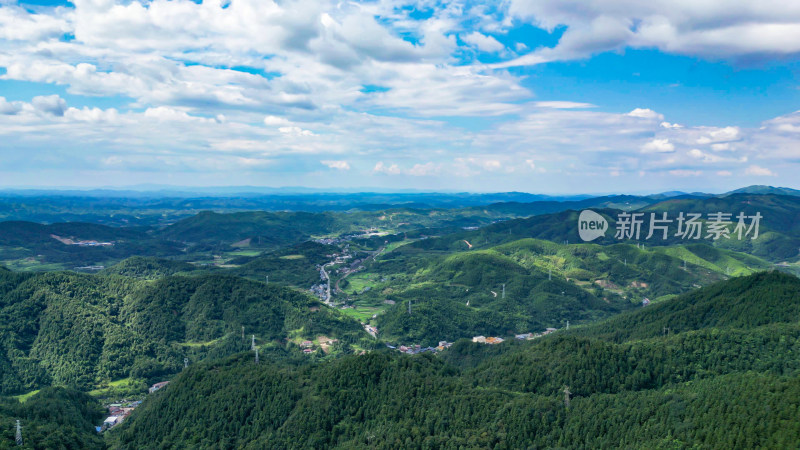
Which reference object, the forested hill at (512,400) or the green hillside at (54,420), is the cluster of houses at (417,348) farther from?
the green hillside at (54,420)

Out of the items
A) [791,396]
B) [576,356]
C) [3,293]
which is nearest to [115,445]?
[576,356]

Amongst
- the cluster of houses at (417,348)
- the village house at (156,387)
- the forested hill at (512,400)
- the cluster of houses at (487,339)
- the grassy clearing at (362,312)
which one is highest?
the forested hill at (512,400)

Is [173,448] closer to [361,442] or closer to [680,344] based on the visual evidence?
[361,442]

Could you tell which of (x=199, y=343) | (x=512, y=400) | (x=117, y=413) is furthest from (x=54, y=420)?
(x=512, y=400)

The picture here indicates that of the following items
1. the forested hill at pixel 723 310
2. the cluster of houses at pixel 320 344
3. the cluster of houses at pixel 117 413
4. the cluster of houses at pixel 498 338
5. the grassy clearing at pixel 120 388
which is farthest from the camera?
the cluster of houses at pixel 498 338

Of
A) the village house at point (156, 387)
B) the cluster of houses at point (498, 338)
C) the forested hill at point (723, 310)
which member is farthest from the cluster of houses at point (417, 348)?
the village house at point (156, 387)

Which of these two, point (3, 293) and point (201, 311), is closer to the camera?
point (3, 293)
